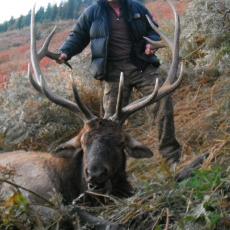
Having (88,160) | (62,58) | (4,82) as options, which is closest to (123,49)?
(62,58)

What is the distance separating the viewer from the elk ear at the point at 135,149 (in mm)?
6879

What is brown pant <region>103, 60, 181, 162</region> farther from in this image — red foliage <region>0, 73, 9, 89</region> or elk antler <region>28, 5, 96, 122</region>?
red foliage <region>0, 73, 9, 89</region>

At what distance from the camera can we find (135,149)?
6898mm

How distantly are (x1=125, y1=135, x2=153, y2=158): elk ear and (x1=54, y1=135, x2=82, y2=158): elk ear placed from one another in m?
0.45

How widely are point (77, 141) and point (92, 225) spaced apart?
1.74 m

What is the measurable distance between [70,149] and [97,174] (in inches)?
33.1

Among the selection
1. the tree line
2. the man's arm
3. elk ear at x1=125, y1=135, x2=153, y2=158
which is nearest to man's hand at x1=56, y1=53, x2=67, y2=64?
the man's arm

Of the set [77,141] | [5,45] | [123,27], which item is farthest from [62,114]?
[5,45]

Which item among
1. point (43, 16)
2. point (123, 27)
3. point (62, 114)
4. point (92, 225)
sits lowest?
point (43, 16)

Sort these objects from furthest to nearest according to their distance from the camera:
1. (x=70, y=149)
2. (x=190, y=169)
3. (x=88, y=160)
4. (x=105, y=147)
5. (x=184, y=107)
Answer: (x=184, y=107)
(x=70, y=149)
(x=105, y=147)
(x=88, y=160)
(x=190, y=169)

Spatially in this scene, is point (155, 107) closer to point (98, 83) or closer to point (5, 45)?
point (98, 83)

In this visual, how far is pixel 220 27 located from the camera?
9570 millimetres

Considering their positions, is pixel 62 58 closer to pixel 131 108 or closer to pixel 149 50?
pixel 149 50

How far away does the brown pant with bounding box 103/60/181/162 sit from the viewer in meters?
7.84
